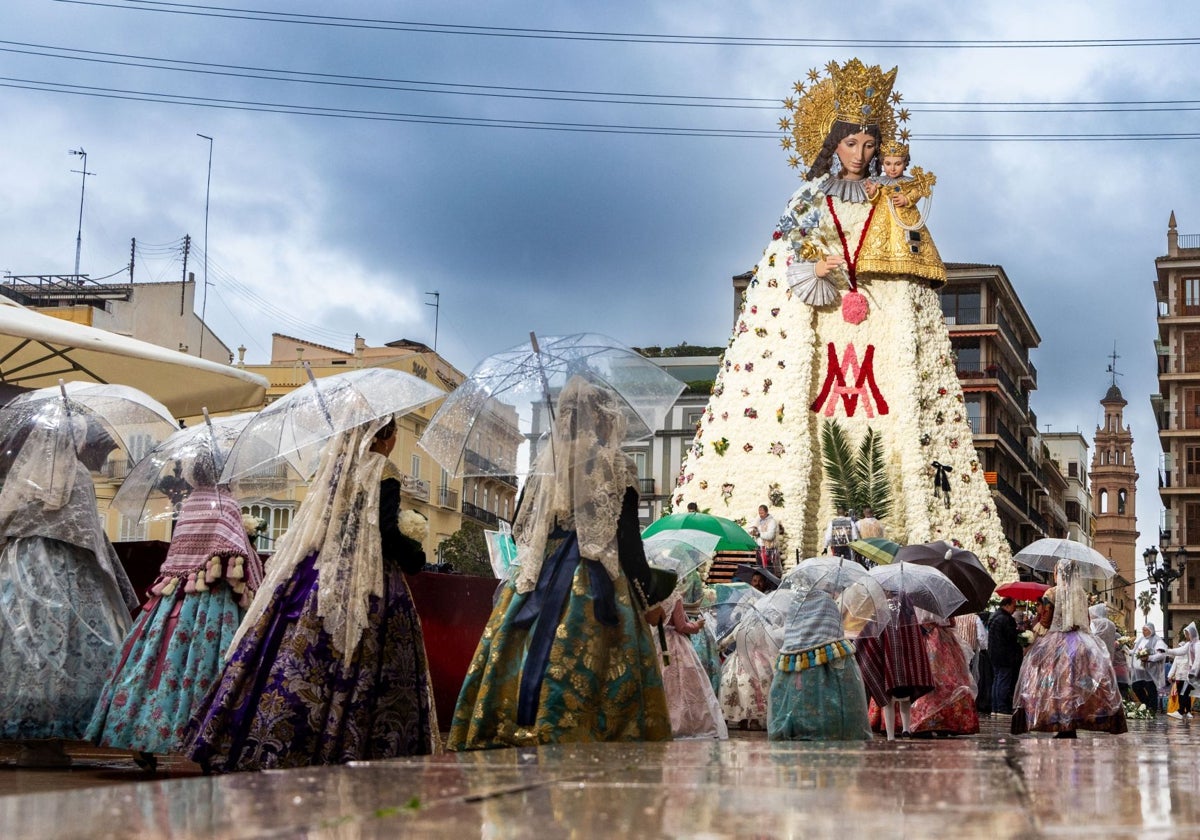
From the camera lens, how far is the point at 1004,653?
20594 millimetres

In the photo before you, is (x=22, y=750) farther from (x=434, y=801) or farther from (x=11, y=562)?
(x=434, y=801)

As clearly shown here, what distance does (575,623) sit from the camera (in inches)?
305

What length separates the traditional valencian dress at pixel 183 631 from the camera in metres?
8.76

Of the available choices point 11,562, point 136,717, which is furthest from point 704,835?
point 11,562

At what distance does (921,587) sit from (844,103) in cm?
1927

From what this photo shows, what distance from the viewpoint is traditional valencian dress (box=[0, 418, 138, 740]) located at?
912 cm

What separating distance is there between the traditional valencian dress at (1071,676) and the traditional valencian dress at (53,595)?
7806 mm

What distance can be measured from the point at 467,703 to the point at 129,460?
4.46 metres

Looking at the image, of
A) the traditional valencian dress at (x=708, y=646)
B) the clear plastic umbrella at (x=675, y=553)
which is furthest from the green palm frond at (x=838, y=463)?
the clear plastic umbrella at (x=675, y=553)

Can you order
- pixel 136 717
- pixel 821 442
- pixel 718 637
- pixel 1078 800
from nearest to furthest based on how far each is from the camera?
pixel 1078 800, pixel 136 717, pixel 718 637, pixel 821 442

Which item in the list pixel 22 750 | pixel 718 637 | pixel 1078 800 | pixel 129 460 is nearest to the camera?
pixel 1078 800

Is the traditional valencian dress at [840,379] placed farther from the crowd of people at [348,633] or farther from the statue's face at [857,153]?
the crowd of people at [348,633]

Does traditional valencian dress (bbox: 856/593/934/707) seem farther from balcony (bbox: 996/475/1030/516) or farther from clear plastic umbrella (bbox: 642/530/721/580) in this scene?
balcony (bbox: 996/475/1030/516)

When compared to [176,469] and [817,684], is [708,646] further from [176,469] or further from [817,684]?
[176,469]
